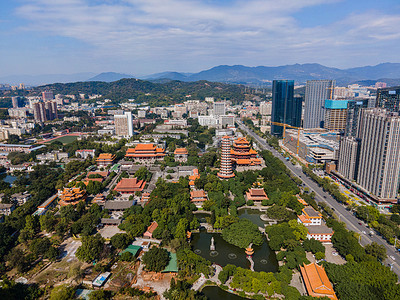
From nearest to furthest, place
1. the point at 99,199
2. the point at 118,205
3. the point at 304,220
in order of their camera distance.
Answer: the point at 304,220 < the point at 118,205 < the point at 99,199

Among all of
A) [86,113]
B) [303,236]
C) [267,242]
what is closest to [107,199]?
[267,242]

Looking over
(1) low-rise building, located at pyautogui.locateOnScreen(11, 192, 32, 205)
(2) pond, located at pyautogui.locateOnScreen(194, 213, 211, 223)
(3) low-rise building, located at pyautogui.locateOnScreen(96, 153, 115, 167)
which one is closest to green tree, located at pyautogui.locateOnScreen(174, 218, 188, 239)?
(2) pond, located at pyautogui.locateOnScreen(194, 213, 211, 223)

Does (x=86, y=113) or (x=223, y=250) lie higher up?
(x=86, y=113)

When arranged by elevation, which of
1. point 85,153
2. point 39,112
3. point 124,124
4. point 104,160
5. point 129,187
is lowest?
point 129,187

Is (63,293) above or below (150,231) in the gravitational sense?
above

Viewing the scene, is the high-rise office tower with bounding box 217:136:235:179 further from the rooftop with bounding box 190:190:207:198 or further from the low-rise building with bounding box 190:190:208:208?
the low-rise building with bounding box 190:190:208:208

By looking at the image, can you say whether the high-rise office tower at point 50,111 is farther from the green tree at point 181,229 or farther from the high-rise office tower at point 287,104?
the green tree at point 181,229

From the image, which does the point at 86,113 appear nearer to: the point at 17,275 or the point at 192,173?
the point at 192,173

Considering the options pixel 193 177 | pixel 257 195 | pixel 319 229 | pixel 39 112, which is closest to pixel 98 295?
pixel 319 229

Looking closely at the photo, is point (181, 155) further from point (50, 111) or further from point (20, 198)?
point (50, 111)
